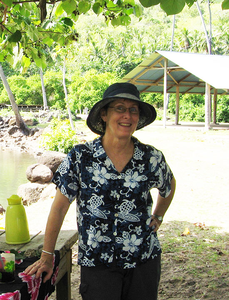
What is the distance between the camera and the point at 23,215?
2320 mm

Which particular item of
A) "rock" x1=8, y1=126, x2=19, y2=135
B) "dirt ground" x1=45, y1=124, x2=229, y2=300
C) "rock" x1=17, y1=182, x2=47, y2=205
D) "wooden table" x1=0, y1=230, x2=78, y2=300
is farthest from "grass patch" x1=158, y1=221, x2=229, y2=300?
"rock" x1=8, y1=126, x2=19, y2=135

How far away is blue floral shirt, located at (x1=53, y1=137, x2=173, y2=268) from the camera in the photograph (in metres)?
1.80

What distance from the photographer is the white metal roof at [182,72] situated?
1578 centimetres

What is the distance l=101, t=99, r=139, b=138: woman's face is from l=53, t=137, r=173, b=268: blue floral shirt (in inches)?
5.1

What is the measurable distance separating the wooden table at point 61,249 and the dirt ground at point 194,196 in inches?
29.4

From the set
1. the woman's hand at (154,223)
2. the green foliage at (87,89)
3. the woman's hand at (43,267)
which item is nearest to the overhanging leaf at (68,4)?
the woman's hand at (154,223)

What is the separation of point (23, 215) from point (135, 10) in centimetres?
210

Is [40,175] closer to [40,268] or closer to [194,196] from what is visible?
[194,196]

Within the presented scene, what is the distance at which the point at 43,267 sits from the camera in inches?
73.0

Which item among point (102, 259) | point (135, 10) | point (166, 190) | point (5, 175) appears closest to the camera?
point (102, 259)

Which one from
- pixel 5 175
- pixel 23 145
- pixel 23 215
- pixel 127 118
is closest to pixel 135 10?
pixel 127 118

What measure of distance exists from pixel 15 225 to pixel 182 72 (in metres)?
17.8

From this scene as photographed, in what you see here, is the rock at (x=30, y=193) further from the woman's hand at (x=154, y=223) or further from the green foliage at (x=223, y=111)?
the green foliage at (x=223, y=111)

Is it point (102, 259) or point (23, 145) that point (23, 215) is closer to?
point (102, 259)
